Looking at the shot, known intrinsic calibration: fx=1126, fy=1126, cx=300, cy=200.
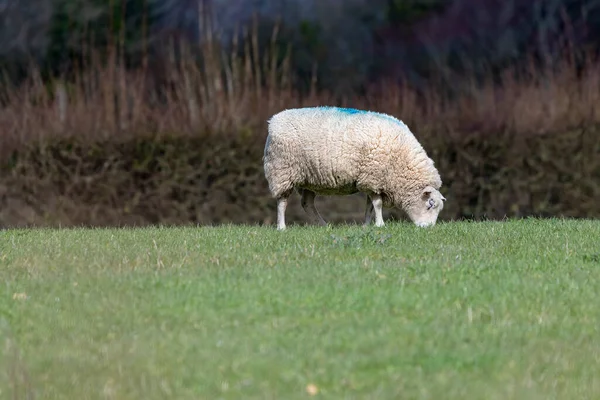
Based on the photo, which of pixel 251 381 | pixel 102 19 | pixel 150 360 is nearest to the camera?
pixel 251 381

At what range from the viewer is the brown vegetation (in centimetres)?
1509

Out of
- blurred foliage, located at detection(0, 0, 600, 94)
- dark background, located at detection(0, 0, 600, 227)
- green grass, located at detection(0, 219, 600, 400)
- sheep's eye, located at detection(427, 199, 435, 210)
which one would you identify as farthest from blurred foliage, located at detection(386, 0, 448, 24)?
green grass, located at detection(0, 219, 600, 400)

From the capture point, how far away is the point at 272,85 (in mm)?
16750

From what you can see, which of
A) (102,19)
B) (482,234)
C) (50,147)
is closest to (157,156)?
(50,147)

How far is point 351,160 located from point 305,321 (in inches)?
213

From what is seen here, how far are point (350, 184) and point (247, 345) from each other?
20.5 feet

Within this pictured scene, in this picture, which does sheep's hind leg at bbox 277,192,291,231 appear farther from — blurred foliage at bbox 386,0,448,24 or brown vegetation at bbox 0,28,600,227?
blurred foliage at bbox 386,0,448,24

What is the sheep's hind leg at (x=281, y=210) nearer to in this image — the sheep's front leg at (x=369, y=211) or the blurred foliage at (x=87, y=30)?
the sheep's front leg at (x=369, y=211)

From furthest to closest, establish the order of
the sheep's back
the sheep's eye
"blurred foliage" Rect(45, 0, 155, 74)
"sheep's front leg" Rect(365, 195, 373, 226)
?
1. "blurred foliage" Rect(45, 0, 155, 74)
2. "sheep's front leg" Rect(365, 195, 373, 226)
3. the sheep's eye
4. the sheep's back

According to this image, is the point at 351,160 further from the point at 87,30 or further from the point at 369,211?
the point at 87,30

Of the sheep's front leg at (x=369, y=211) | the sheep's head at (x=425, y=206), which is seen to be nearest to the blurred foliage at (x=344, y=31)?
the sheep's front leg at (x=369, y=211)

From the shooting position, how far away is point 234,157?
15391 millimetres

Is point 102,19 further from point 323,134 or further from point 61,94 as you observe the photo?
point 323,134

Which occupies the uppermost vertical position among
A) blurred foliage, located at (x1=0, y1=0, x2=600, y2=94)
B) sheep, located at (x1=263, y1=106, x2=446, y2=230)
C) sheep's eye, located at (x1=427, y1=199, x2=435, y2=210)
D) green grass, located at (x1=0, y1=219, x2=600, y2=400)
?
green grass, located at (x1=0, y1=219, x2=600, y2=400)
